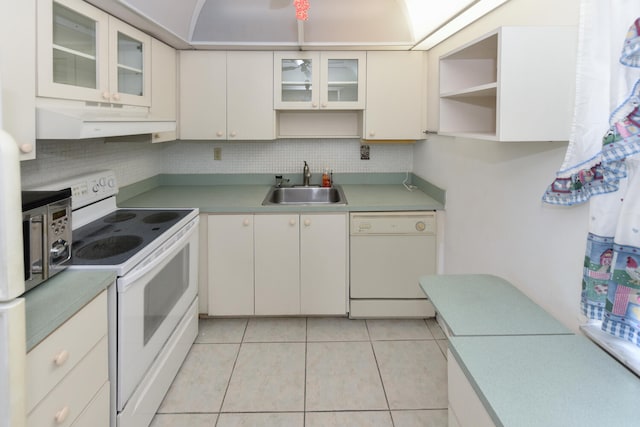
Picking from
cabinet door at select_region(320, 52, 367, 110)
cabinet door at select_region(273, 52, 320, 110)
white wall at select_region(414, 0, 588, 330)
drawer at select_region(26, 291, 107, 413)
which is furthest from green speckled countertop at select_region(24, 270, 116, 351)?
cabinet door at select_region(320, 52, 367, 110)

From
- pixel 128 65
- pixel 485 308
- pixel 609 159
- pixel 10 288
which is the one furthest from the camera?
pixel 128 65

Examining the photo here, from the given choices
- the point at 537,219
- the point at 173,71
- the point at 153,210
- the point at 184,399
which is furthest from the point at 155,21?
the point at 537,219

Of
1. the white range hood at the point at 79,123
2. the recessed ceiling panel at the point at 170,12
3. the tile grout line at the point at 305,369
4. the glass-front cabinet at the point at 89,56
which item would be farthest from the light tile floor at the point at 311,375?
the recessed ceiling panel at the point at 170,12

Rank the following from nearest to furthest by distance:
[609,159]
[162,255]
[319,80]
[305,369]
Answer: [609,159], [162,255], [305,369], [319,80]

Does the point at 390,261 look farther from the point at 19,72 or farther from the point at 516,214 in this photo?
the point at 19,72

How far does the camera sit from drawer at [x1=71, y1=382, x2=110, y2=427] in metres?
1.50

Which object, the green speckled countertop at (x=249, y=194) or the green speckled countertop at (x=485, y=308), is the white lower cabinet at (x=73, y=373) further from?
the green speckled countertop at (x=249, y=194)

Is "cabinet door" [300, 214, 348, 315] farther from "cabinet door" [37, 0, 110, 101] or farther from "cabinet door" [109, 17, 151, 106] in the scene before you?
"cabinet door" [37, 0, 110, 101]

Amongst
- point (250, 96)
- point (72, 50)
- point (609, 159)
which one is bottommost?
point (609, 159)

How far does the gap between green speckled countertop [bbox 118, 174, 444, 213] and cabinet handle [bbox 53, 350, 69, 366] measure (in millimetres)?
1617

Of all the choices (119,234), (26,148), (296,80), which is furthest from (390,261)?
(26,148)

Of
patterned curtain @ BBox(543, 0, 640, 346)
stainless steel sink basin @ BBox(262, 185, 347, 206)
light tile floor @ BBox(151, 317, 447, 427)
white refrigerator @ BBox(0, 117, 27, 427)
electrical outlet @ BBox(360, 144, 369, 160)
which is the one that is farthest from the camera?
electrical outlet @ BBox(360, 144, 369, 160)

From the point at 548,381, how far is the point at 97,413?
1.50 m

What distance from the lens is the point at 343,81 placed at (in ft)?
10.9
